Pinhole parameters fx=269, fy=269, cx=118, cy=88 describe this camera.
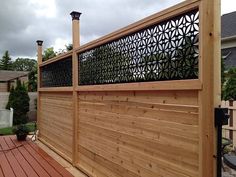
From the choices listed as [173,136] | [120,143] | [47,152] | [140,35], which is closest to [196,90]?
[173,136]

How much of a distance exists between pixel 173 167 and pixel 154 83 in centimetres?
69

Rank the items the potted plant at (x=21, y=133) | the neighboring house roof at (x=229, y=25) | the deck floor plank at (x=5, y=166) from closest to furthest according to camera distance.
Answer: the deck floor plank at (x=5, y=166)
the potted plant at (x=21, y=133)
the neighboring house roof at (x=229, y=25)

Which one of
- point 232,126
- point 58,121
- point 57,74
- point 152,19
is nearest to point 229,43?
point 232,126

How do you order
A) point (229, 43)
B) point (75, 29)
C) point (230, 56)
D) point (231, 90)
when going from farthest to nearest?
point (229, 43) → point (230, 56) → point (231, 90) → point (75, 29)

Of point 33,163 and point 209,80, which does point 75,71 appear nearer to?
point 33,163

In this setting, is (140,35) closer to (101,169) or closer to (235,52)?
(101,169)

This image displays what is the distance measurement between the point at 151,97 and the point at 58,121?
3.10 metres

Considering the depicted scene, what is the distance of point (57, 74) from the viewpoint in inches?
206

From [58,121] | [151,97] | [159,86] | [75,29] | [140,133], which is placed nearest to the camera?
[159,86]

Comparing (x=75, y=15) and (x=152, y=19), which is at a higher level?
(x=75, y=15)

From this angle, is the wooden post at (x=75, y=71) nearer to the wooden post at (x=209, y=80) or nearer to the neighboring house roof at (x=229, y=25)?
the wooden post at (x=209, y=80)

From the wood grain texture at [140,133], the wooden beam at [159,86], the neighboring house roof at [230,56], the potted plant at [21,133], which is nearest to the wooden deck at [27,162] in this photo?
the potted plant at [21,133]

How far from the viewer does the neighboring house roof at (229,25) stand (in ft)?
42.3

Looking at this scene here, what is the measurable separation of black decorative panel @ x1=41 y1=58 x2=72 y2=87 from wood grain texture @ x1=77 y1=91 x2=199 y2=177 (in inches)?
36.7
